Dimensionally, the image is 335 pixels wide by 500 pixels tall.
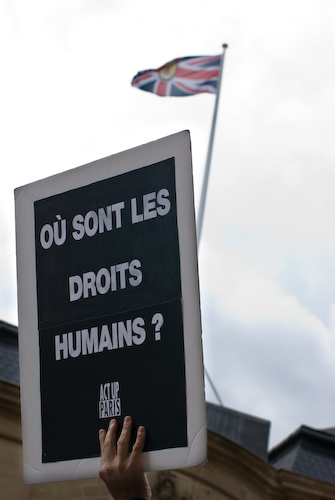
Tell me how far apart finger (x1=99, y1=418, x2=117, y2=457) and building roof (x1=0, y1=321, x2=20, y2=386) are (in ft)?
27.5

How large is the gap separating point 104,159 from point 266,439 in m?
12.7

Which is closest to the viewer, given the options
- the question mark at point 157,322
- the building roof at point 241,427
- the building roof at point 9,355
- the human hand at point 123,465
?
the human hand at point 123,465

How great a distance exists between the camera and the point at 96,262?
2686 mm

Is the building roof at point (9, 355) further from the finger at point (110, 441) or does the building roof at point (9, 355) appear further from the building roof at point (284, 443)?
the finger at point (110, 441)

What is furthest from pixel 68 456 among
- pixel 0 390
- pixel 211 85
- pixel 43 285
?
pixel 211 85

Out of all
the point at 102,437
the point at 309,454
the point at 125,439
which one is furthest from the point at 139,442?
the point at 309,454

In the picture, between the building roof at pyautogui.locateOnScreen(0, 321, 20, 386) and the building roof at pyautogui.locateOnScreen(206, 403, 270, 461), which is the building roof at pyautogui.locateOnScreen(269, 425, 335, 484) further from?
the building roof at pyautogui.locateOnScreen(0, 321, 20, 386)

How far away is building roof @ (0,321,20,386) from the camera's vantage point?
35.5ft

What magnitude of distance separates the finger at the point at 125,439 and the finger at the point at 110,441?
32mm

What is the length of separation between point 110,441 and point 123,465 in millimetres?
127

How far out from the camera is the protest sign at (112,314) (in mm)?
2371

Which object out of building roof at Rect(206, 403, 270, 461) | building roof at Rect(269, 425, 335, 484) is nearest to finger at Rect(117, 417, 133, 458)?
building roof at Rect(206, 403, 270, 461)

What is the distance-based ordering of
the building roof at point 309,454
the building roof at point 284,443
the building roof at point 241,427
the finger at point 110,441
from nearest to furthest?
the finger at point 110,441, the building roof at point 241,427, the building roof at point 284,443, the building roof at point 309,454

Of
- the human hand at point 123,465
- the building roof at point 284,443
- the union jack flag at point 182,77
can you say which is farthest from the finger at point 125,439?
the union jack flag at point 182,77
